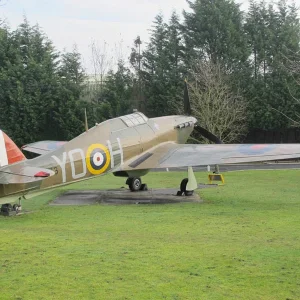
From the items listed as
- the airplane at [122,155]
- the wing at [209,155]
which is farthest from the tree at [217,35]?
the wing at [209,155]

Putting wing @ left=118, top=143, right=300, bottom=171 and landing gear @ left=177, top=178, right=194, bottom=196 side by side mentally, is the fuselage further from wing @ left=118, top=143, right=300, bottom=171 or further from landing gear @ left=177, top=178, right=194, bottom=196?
landing gear @ left=177, top=178, right=194, bottom=196

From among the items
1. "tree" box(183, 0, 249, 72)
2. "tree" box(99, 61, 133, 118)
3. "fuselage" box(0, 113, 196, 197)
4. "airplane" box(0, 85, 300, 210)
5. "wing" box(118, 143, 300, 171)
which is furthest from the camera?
"tree" box(99, 61, 133, 118)

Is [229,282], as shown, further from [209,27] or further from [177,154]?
[209,27]

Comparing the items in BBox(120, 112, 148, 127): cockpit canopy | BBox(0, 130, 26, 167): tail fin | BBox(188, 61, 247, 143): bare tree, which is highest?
BBox(188, 61, 247, 143): bare tree

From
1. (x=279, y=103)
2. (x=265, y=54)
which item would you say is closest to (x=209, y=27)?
(x=265, y=54)

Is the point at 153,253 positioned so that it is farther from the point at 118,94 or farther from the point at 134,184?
the point at 118,94

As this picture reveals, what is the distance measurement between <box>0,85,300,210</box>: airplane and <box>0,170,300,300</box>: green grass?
35.3 inches

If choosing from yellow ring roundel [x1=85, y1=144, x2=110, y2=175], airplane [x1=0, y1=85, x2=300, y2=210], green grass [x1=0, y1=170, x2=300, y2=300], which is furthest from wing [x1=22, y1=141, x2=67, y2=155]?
green grass [x1=0, y1=170, x2=300, y2=300]

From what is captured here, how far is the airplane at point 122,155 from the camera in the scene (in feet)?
40.3

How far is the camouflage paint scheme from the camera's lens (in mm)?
12569

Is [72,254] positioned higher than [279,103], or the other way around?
[279,103]

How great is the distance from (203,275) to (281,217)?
5.46 meters

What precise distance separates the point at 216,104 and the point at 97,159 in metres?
25.0

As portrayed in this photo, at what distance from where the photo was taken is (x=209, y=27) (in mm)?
48094
